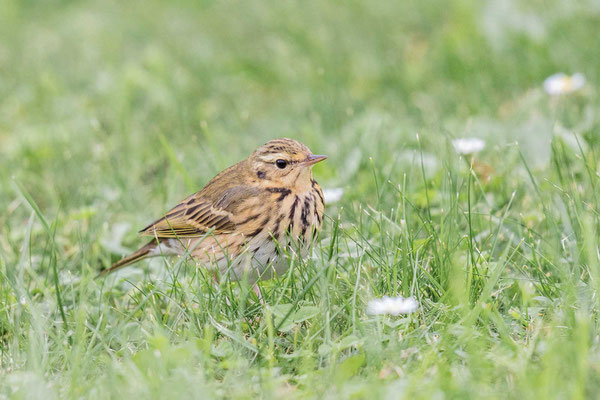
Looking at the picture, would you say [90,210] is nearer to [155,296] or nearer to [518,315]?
[155,296]

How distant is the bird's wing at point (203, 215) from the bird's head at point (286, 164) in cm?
13

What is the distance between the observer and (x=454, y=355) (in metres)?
3.46

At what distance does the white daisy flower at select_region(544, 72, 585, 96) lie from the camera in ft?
23.2

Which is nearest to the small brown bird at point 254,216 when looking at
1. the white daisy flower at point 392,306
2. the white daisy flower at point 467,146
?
the white daisy flower at point 392,306

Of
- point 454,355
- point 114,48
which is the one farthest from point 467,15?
point 454,355

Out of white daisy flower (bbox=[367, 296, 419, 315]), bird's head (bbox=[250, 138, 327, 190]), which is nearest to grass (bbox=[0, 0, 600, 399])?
white daisy flower (bbox=[367, 296, 419, 315])

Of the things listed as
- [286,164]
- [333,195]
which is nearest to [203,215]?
[286,164]

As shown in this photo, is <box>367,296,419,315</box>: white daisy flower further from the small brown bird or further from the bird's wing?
the bird's wing

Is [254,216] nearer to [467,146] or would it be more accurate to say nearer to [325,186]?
[325,186]

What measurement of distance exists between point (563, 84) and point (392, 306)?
3.97 meters

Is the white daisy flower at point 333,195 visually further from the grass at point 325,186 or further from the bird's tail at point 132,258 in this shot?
the bird's tail at point 132,258

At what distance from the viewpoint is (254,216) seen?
4.98 m

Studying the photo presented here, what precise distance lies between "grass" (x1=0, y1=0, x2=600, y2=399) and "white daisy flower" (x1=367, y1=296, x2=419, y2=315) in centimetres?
5

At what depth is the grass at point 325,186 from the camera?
3.52 m
